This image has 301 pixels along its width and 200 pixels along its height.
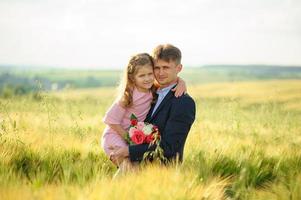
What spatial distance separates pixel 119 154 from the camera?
17.0 ft

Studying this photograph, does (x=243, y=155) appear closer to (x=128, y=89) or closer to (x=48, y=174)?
(x=128, y=89)

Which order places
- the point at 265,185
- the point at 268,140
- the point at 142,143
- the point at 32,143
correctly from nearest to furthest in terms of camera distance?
the point at 142,143, the point at 265,185, the point at 32,143, the point at 268,140

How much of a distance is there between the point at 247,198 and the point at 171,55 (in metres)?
1.55

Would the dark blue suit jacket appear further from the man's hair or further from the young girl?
the man's hair

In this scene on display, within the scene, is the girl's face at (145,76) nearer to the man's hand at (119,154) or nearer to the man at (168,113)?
the man at (168,113)

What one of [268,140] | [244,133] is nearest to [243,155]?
[268,140]

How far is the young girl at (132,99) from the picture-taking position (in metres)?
5.25

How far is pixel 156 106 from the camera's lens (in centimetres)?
531

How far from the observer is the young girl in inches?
207

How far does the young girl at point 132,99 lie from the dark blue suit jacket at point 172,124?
0.12 m

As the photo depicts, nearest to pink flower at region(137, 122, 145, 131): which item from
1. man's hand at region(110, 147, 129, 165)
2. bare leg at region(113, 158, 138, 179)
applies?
man's hand at region(110, 147, 129, 165)

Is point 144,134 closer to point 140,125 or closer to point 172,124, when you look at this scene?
point 140,125

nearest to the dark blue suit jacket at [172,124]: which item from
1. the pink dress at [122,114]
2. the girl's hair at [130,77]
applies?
the pink dress at [122,114]

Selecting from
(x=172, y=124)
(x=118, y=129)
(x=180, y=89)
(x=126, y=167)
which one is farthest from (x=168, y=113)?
(x=126, y=167)
